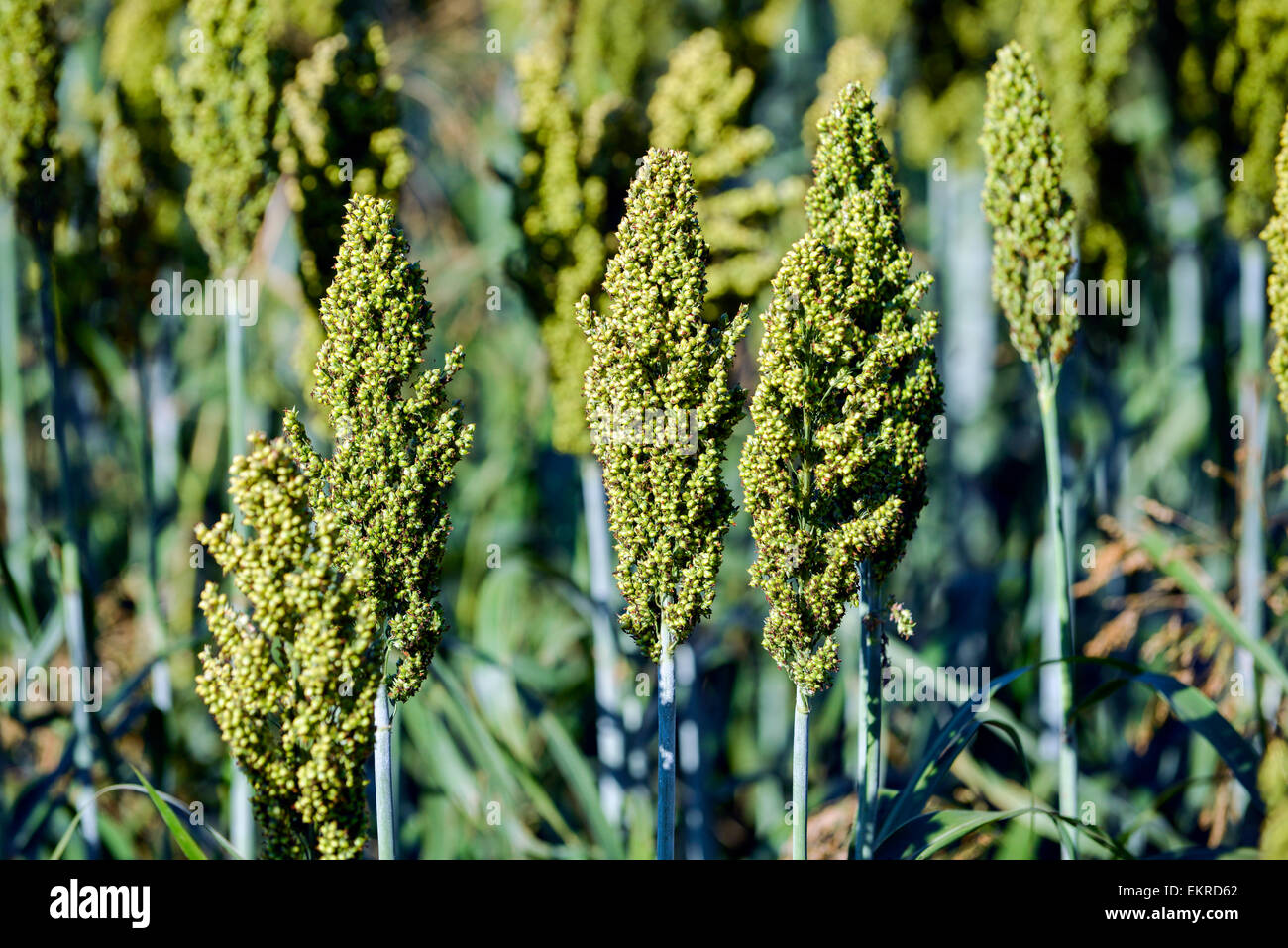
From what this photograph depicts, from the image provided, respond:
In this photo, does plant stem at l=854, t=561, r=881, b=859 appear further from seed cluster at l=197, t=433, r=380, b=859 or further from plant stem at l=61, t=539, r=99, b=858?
plant stem at l=61, t=539, r=99, b=858

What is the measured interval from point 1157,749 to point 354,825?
426 cm

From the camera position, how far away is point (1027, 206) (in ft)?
8.98

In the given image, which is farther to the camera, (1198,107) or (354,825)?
(1198,107)

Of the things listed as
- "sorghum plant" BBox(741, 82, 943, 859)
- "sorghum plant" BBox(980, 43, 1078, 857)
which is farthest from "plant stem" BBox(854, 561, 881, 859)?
"sorghum plant" BBox(980, 43, 1078, 857)

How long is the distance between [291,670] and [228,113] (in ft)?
6.96

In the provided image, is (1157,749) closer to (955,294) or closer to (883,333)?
(955,294)

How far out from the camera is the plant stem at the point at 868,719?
2586mm

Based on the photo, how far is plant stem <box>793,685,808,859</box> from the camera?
96.8 inches

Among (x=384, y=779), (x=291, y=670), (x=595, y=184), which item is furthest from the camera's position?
(x=595, y=184)

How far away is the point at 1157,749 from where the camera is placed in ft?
16.6

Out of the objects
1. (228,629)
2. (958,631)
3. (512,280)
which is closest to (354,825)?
(228,629)

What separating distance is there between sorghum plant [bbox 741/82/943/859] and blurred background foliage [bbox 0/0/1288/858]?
80 centimetres

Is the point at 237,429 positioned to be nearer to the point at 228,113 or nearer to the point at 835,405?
the point at 228,113

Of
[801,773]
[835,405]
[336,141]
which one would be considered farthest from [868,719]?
[336,141]
